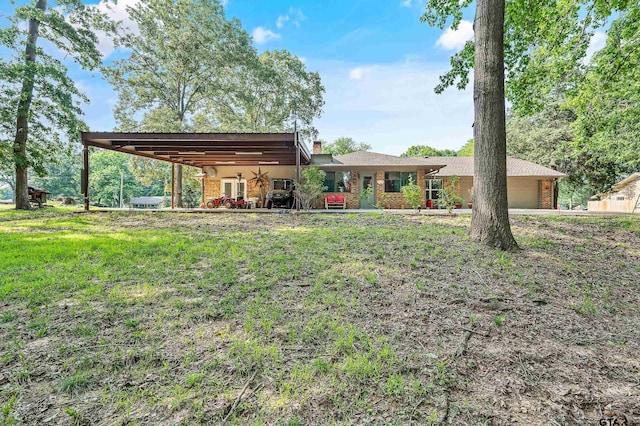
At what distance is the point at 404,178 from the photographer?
17062 mm

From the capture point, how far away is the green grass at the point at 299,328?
179cm

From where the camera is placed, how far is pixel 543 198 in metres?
17.8

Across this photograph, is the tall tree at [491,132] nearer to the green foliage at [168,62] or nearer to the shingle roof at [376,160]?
the shingle roof at [376,160]

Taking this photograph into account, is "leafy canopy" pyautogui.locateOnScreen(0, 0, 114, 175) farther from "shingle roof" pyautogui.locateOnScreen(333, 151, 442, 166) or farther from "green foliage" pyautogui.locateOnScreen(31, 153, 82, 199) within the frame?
"green foliage" pyautogui.locateOnScreen(31, 153, 82, 199)

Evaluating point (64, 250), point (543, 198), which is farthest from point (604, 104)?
point (64, 250)

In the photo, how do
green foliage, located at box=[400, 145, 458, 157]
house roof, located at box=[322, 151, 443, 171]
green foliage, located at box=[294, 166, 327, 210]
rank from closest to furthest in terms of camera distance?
green foliage, located at box=[294, 166, 327, 210], house roof, located at box=[322, 151, 443, 171], green foliage, located at box=[400, 145, 458, 157]

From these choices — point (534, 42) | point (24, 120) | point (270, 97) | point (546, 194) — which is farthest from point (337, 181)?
point (24, 120)

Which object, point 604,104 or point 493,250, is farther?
point 604,104

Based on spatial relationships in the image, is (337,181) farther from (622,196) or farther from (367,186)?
(622,196)

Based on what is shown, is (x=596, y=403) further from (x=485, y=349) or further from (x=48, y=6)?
(x=48, y=6)

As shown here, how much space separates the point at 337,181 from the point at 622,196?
20982 mm

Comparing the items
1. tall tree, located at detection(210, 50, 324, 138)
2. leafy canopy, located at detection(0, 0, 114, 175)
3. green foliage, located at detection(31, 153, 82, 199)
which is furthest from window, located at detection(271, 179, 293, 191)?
green foliage, located at detection(31, 153, 82, 199)

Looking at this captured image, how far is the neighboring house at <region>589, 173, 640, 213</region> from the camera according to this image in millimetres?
20453

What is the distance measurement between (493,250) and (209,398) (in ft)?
15.3
